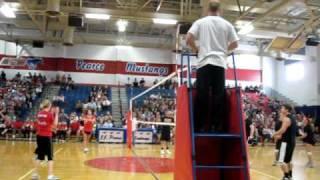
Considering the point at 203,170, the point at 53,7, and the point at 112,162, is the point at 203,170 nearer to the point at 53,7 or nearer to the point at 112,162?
the point at 112,162

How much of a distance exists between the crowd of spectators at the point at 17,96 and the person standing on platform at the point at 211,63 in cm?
1958

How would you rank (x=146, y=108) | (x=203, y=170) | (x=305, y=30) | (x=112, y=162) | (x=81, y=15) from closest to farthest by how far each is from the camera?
(x=203, y=170)
(x=112, y=162)
(x=81, y=15)
(x=305, y=30)
(x=146, y=108)

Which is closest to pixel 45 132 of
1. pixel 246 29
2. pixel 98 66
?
pixel 246 29

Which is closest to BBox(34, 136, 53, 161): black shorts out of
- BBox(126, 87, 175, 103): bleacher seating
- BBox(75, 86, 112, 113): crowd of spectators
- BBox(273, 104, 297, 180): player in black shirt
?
BBox(273, 104, 297, 180): player in black shirt

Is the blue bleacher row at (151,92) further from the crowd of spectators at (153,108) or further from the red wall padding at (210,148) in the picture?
the red wall padding at (210,148)

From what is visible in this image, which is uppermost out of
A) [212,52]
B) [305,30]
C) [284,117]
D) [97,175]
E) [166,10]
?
[166,10]

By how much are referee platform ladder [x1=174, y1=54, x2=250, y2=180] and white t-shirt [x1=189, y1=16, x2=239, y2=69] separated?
482 millimetres

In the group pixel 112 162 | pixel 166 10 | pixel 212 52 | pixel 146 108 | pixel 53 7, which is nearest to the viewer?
pixel 212 52

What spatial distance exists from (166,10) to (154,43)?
814 cm

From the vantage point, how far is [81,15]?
19.4 metres

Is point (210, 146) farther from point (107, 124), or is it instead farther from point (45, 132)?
point (107, 124)

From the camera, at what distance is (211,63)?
16.6 ft

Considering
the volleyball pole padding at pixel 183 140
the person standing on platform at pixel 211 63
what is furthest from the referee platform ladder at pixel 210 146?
the person standing on platform at pixel 211 63

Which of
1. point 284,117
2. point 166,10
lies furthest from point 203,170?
point 166,10
